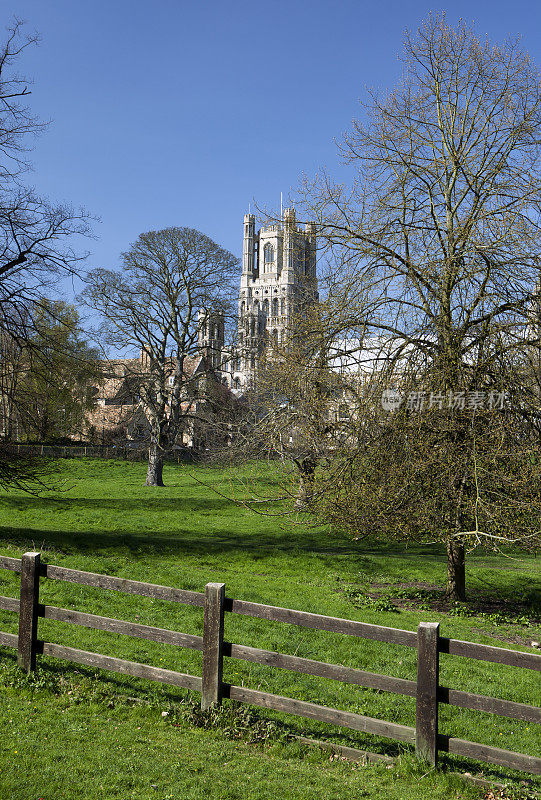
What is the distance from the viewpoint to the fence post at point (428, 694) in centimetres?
552

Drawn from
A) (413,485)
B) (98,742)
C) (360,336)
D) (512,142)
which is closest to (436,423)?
(413,485)

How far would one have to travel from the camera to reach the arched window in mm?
131350

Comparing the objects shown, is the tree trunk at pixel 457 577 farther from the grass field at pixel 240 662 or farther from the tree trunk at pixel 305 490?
the tree trunk at pixel 305 490

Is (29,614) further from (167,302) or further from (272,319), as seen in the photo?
(167,302)

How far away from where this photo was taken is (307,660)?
19.7 feet

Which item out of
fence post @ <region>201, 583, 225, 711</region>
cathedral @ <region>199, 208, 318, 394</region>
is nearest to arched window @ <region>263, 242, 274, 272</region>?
cathedral @ <region>199, 208, 318, 394</region>

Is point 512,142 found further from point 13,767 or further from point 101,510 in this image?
point 101,510

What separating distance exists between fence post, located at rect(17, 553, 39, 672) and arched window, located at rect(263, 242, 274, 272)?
12743 cm

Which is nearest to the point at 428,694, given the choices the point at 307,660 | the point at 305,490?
the point at 307,660

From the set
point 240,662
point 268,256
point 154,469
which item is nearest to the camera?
point 240,662

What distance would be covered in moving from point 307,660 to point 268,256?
13093cm

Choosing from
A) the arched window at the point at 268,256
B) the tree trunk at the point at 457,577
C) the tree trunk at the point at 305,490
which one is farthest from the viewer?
the arched window at the point at 268,256

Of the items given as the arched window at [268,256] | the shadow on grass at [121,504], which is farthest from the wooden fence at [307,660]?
the arched window at [268,256]

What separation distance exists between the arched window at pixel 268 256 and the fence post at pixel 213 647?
12838cm
